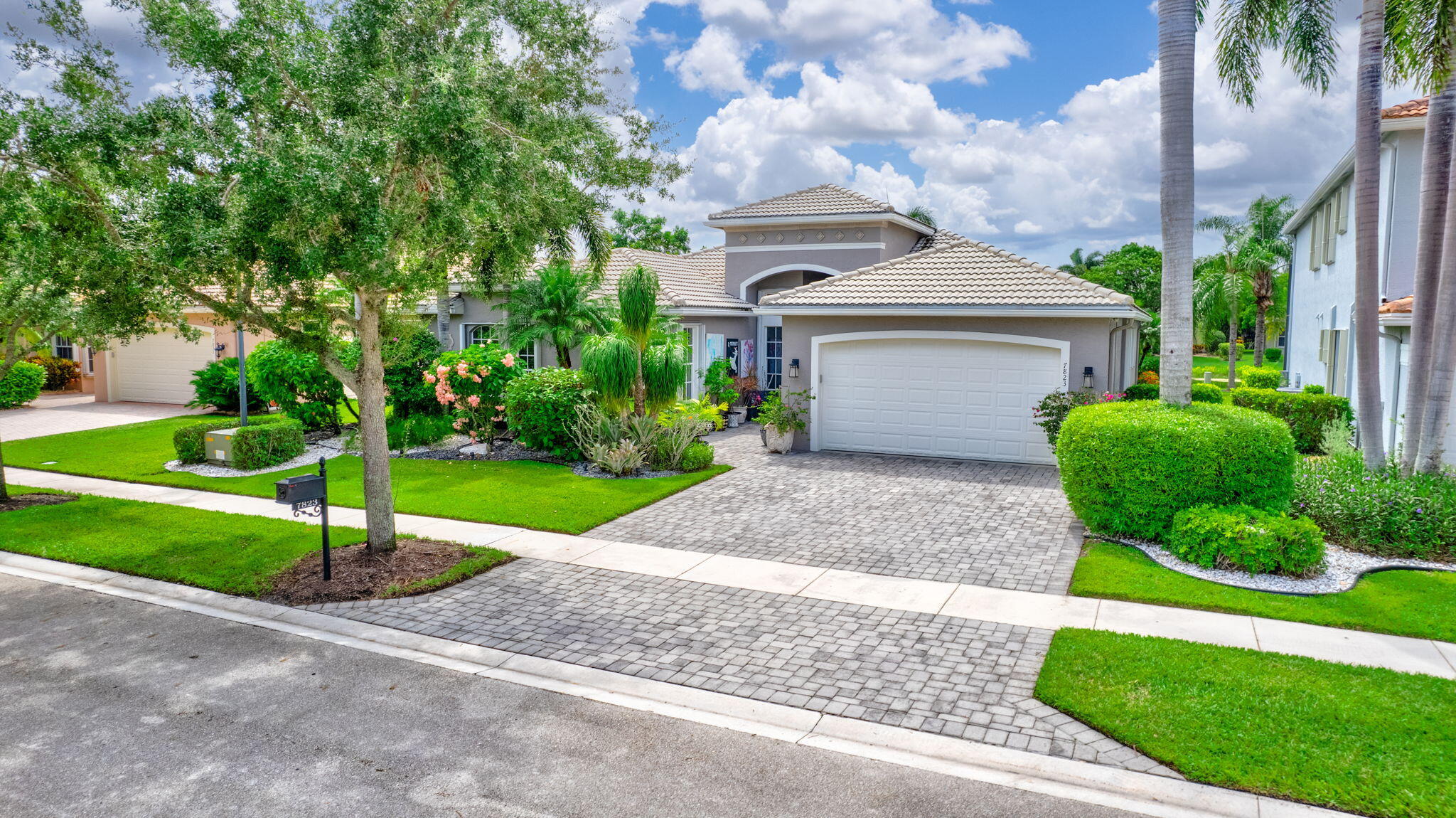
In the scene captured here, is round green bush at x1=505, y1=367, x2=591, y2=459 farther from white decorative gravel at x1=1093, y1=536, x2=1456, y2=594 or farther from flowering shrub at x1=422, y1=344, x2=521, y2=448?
white decorative gravel at x1=1093, y1=536, x2=1456, y2=594

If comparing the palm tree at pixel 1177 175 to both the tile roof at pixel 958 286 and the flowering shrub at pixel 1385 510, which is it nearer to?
the flowering shrub at pixel 1385 510

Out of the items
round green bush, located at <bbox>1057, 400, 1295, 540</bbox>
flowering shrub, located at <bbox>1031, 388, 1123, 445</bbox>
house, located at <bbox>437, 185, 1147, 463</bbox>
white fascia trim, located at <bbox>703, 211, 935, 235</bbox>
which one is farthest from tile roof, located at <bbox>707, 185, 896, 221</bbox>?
round green bush, located at <bbox>1057, 400, 1295, 540</bbox>

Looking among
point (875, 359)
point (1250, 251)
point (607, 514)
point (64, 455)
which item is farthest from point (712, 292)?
point (1250, 251)

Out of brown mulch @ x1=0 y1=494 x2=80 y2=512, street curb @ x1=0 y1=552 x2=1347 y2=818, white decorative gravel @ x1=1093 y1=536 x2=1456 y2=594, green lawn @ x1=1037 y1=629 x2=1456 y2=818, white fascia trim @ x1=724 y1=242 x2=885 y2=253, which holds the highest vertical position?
white fascia trim @ x1=724 y1=242 x2=885 y2=253

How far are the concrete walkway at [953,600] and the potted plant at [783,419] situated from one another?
22.3 feet

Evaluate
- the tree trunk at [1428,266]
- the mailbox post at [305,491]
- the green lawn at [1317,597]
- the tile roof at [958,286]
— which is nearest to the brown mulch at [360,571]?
the mailbox post at [305,491]

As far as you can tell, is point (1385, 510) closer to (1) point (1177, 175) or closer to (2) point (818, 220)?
(1) point (1177, 175)

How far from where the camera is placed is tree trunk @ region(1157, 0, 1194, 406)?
1020cm

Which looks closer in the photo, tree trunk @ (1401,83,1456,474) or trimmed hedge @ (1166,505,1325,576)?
trimmed hedge @ (1166,505,1325,576)

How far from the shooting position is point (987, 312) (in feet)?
49.6

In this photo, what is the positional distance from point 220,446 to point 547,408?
584cm

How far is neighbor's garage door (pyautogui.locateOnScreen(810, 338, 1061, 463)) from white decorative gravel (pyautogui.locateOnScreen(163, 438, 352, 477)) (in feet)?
31.1

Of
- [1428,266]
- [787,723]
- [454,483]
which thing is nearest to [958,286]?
[1428,266]

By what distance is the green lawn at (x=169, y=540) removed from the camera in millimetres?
9414
